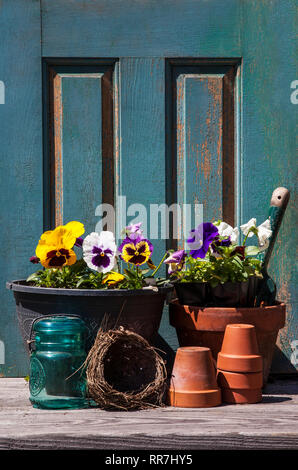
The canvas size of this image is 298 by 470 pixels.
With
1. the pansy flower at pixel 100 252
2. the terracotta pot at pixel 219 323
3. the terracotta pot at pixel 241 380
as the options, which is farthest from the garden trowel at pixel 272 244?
the pansy flower at pixel 100 252

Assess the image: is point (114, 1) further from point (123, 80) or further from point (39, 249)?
point (39, 249)

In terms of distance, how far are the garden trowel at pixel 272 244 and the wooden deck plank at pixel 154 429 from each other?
432mm

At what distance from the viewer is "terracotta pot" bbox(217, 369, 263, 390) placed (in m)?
1.79

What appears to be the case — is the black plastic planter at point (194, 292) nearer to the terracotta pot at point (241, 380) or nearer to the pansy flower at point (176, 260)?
the pansy flower at point (176, 260)

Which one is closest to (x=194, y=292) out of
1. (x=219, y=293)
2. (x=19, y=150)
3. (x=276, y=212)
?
(x=219, y=293)

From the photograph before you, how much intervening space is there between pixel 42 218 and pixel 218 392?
0.94 metres

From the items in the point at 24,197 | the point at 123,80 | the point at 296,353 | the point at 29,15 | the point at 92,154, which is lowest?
the point at 296,353

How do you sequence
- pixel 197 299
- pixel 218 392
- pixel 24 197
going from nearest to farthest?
pixel 218 392
pixel 197 299
pixel 24 197

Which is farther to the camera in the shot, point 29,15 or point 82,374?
point 29,15

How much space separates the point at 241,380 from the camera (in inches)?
70.9

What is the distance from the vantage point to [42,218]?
2.24 metres

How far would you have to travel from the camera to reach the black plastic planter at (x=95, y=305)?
70.9 inches

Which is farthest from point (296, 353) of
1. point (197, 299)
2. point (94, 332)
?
point (94, 332)

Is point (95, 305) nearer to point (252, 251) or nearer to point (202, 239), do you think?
point (202, 239)
